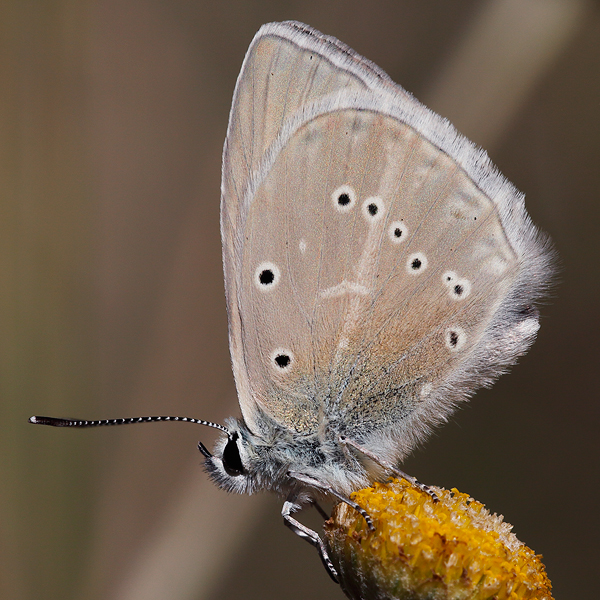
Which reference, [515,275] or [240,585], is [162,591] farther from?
[515,275]

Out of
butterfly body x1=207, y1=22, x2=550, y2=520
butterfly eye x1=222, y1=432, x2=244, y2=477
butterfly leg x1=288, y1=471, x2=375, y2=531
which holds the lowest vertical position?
butterfly eye x1=222, y1=432, x2=244, y2=477

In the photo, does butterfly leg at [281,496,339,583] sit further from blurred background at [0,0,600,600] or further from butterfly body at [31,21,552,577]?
blurred background at [0,0,600,600]

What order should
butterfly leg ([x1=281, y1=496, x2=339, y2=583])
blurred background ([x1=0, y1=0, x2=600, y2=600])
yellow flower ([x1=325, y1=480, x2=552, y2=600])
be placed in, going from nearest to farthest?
yellow flower ([x1=325, y1=480, x2=552, y2=600]) → butterfly leg ([x1=281, y1=496, x2=339, y2=583]) → blurred background ([x1=0, y1=0, x2=600, y2=600])

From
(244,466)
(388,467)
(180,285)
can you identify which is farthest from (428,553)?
(180,285)

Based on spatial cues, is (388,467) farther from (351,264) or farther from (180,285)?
(180,285)

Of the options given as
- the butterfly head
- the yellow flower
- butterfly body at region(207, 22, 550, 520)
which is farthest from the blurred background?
the yellow flower

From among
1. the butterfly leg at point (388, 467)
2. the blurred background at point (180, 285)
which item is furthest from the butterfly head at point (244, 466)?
the blurred background at point (180, 285)

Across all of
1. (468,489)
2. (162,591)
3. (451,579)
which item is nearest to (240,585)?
(162,591)

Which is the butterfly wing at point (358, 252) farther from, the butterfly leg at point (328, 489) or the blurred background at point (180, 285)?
the blurred background at point (180, 285)
